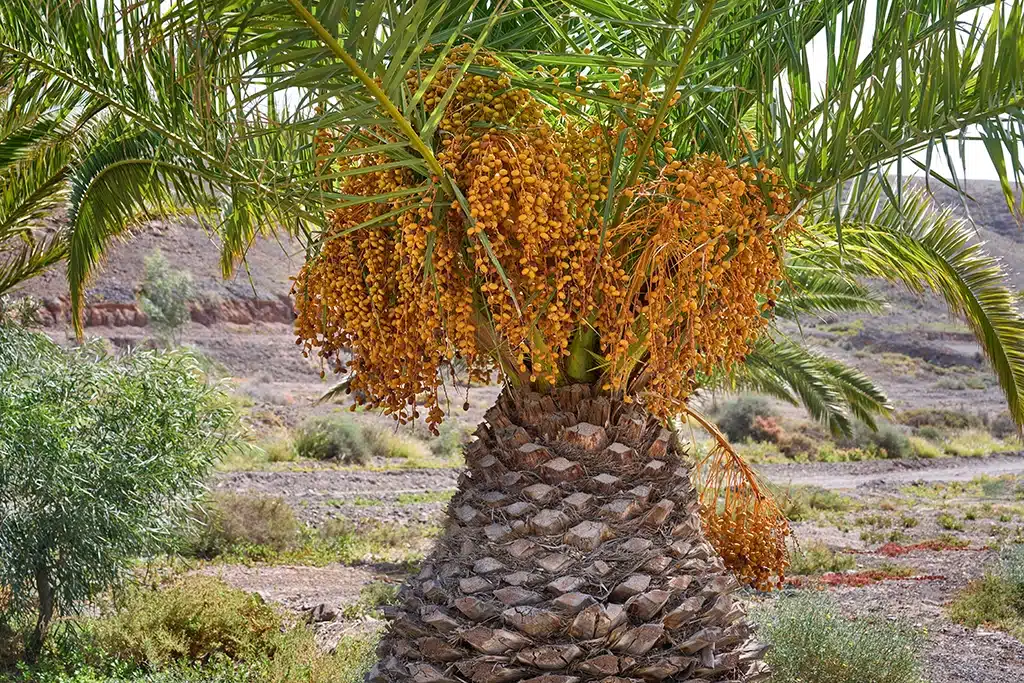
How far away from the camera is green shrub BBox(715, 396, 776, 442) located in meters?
18.6

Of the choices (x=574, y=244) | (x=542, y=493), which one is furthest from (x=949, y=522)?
(x=574, y=244)

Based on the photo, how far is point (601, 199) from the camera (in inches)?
102

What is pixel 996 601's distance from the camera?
7.05 m

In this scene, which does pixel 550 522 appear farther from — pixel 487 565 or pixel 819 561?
pixel 819 561

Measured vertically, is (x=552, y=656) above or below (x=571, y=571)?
below

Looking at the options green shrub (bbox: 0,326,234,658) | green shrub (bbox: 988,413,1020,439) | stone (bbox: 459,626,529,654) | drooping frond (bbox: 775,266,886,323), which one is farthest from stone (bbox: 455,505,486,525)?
green shrub (bbox: 988,413,1020,439)

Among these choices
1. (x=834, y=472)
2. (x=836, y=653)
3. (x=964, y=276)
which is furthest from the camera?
(x=834, y=472)

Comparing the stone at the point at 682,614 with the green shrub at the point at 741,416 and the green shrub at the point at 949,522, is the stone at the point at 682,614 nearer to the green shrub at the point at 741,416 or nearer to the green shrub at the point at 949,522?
the green shrub at the point at 949,522

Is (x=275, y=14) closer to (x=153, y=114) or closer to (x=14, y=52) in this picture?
(x=153, y=114)

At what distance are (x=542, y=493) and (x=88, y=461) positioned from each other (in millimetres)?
3941

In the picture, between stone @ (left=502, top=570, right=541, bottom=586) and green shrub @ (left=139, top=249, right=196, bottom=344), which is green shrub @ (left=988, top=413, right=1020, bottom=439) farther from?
green shrub @ (left=139, top=249, right=196, bottom=344)

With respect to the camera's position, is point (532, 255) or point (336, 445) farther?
point (336, 445)

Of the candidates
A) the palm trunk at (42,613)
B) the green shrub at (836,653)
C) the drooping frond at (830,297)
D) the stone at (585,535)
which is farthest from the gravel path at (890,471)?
the stone at (585,535)

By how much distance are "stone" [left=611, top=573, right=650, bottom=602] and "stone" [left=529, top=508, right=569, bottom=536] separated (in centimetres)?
23
